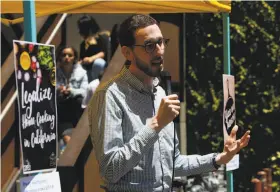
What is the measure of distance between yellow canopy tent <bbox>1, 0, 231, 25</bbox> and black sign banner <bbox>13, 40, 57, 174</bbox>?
6.29 feet

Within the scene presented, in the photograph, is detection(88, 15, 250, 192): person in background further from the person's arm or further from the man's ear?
the person's arm

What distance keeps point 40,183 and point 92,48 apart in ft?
19.5

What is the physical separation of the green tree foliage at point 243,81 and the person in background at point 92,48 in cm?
158

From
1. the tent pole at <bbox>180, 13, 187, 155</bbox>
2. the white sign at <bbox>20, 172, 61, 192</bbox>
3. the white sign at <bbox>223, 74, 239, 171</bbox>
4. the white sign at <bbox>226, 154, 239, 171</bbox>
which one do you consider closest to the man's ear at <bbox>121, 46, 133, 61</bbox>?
the white sign at <bbox>20, 172, 61, 192</bbox>

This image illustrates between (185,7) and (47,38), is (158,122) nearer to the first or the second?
(185,7)

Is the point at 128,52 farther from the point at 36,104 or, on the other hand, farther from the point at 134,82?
Answer: the point at 36,104

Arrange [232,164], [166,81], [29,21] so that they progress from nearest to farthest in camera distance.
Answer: [29,21], [166,81], [232,164]

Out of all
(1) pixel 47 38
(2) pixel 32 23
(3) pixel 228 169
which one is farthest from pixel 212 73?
(2) pixel 32 23

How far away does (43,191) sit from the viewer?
13.7ft

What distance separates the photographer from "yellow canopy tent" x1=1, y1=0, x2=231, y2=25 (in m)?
6.14

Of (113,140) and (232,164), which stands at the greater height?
(113,140)

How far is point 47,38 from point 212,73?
7.97 feet

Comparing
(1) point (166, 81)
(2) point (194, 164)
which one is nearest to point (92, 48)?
(1) point (166, 81)

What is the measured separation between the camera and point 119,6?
639 centimetres
